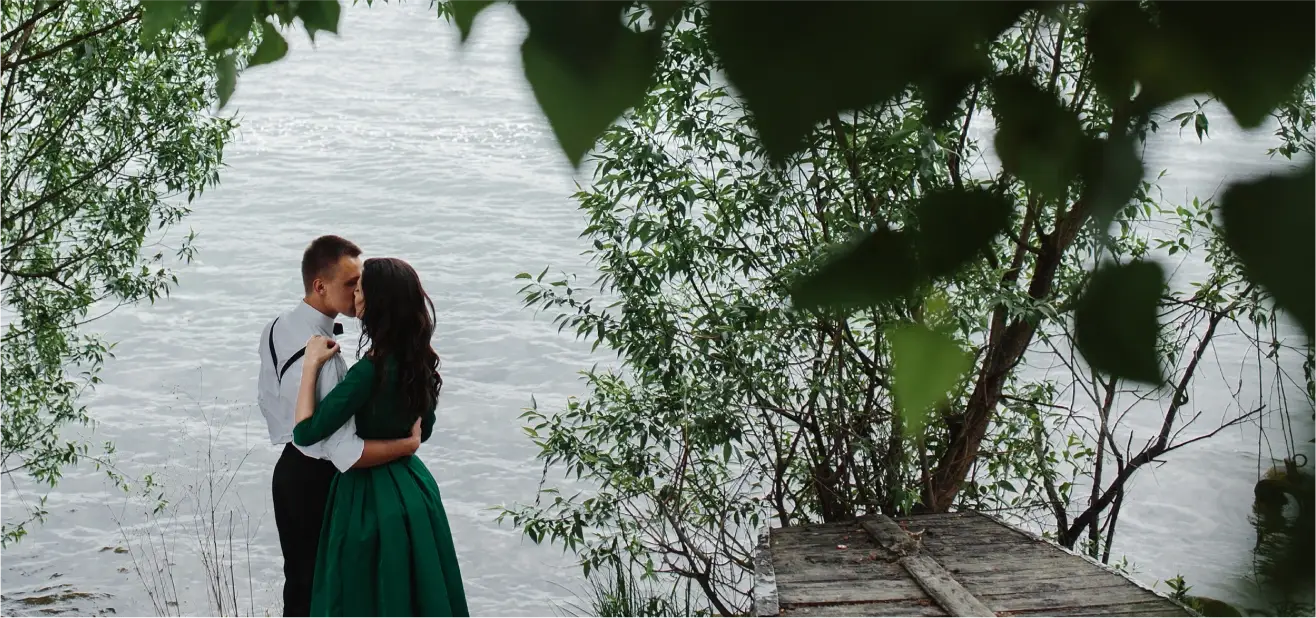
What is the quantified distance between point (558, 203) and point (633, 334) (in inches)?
463

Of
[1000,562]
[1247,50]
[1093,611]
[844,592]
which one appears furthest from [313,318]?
[1247,50]

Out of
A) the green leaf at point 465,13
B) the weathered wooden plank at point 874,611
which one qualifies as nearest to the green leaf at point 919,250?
the green leaf at point 465,13

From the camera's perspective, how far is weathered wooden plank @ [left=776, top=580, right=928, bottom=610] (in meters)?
3.47

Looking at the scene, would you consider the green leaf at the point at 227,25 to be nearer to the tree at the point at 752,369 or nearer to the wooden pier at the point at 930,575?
the tree at the point at 752,369

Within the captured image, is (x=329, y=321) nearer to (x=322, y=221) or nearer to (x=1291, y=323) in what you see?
(x=1291, y=323)

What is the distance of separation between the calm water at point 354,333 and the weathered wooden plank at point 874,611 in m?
2.73

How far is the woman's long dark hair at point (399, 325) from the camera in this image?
3473 millimetres

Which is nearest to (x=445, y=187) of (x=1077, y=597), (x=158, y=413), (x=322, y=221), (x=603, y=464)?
(x=322, y=221)

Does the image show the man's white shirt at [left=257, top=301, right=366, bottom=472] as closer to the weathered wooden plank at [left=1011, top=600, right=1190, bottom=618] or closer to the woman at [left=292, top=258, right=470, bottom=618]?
the woman at [left=292, top=258, right=470, bottom=618]

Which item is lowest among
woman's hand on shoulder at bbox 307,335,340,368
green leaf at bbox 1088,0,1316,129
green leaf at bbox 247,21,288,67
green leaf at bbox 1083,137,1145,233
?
woman's hand on shoulder at bbox 307,335,340,368

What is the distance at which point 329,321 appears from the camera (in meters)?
3.71

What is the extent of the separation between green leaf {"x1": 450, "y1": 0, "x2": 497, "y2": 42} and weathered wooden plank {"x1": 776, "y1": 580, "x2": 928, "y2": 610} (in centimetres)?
313

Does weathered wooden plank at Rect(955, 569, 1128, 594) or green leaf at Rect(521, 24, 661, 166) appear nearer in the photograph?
green leaf at Rect(521, 24, 661, 166)

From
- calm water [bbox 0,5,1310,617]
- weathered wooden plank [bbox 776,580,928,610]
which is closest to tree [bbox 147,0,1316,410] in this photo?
weathered wooden plank [bbox 776,580,928,610]
